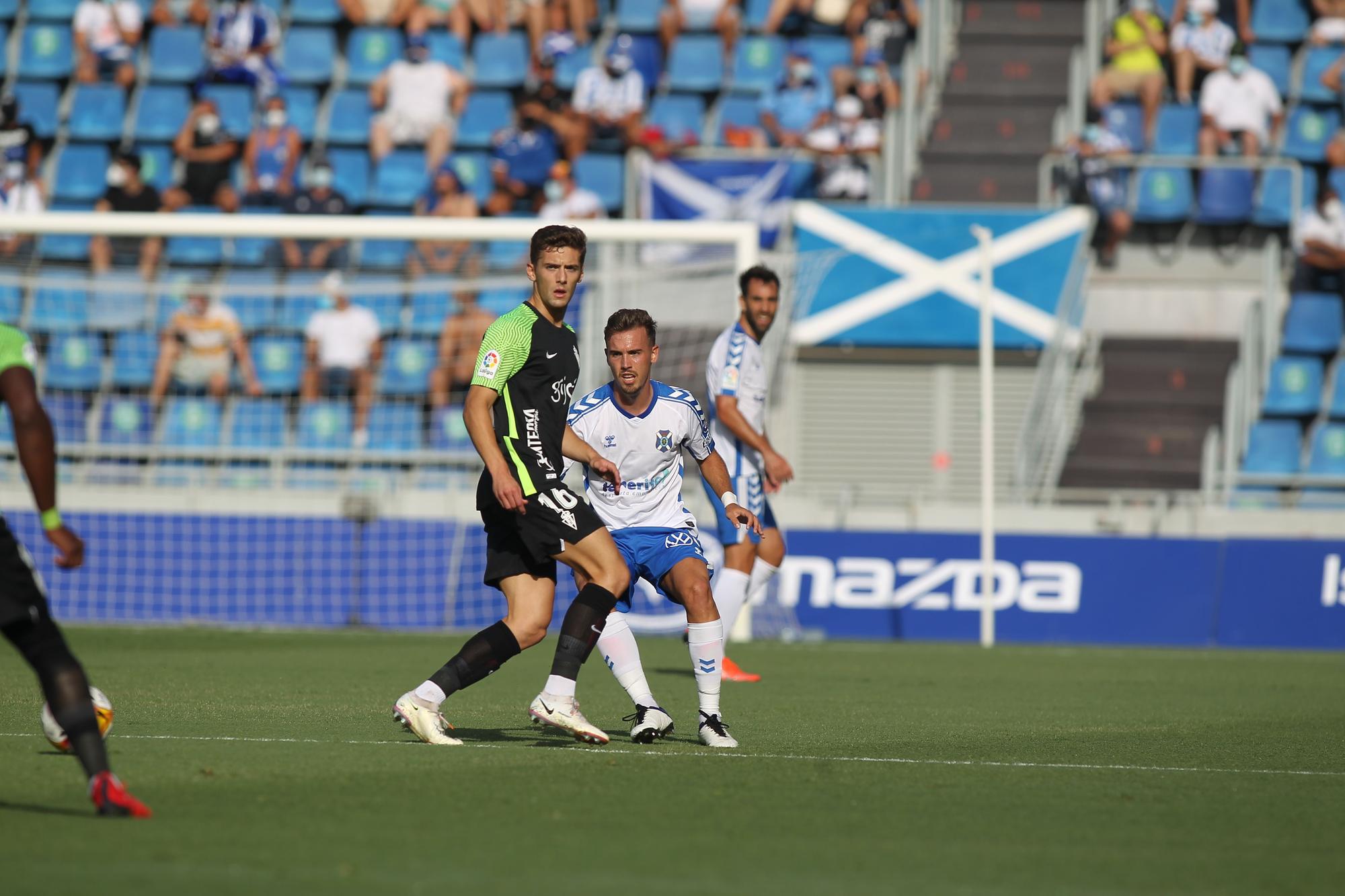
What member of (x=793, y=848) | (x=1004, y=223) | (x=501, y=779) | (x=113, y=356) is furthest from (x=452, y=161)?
(x=793, y=848)

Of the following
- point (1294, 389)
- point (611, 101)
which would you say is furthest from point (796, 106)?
point (1294, 389)

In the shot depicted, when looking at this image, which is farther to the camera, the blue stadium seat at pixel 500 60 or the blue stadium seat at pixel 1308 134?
the blue stadium seat at pixel 500 60

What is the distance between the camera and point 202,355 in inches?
732

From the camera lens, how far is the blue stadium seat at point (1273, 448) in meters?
19.6

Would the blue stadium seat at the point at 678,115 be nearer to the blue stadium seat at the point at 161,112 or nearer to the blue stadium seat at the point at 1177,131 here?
the blue stadium seat at the point at 1177,131

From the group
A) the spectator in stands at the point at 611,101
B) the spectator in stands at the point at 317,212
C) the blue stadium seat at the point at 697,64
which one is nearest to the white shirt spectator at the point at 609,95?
the spectator in stands at the point at 611,101

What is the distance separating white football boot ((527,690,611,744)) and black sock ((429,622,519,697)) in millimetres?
237

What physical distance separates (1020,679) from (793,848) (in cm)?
723

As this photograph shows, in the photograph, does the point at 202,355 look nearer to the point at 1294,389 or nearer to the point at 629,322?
the point at 629,322

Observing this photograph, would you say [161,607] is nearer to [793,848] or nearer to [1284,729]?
[1284,729]

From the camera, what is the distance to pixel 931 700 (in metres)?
10.4

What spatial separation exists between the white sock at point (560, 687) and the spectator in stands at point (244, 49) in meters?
16.7

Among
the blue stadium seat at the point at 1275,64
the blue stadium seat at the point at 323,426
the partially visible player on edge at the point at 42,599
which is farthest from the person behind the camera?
the blue stadium seat at the point at 1275,64

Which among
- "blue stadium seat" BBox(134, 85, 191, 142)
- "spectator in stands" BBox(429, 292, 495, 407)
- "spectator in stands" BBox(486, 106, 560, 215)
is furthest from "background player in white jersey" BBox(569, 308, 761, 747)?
"blue stadium seat" BBox(134, 85, 191, 142)
